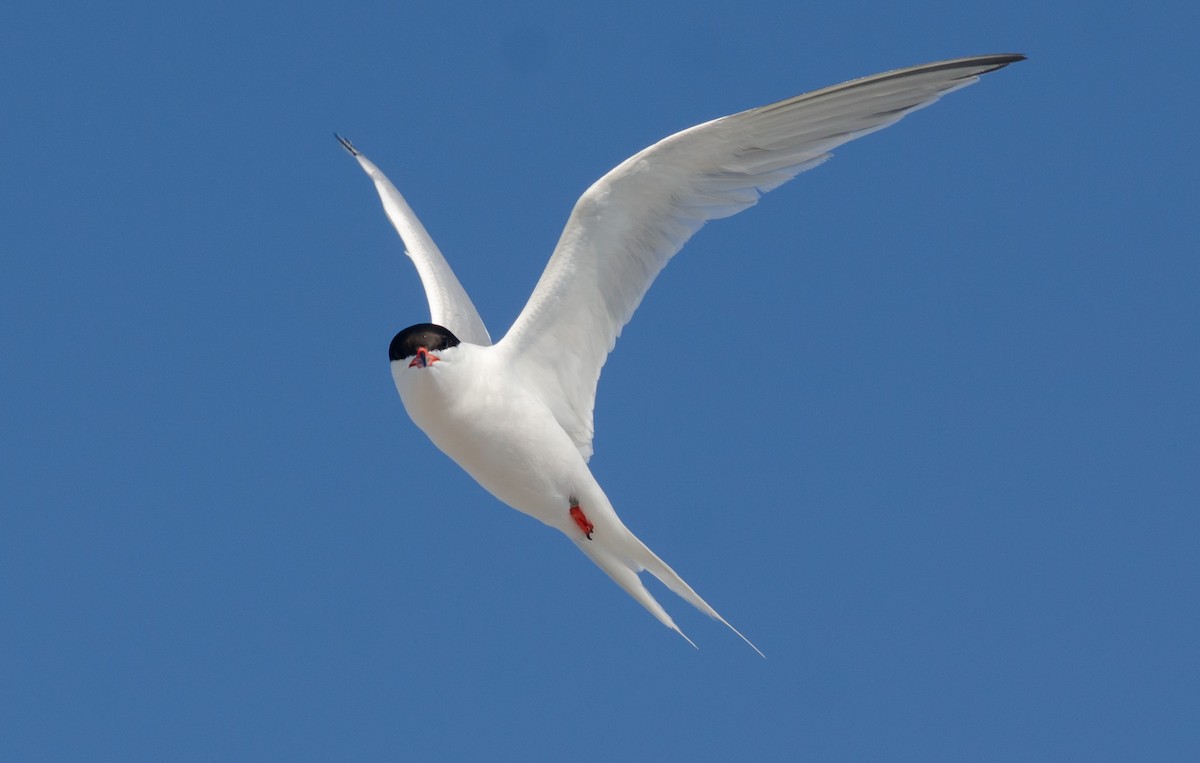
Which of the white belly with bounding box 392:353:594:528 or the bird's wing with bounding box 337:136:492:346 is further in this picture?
the bird's wing with bounding box 337:136:492:346

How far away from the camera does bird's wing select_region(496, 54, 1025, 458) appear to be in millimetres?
9695

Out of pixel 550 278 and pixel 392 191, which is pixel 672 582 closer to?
pixel 550 278

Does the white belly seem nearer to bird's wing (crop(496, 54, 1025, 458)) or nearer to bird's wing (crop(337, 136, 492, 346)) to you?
bird's wing (crop(496, 54, 1025, 458))

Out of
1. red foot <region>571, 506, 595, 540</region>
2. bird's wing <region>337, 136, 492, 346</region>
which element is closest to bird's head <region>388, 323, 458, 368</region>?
bird's wing <region>337, 136, 492, 346</region>

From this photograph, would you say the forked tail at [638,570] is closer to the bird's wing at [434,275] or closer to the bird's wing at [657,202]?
the bird's wing at [657,202]

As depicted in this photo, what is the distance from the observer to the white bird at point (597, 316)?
31.9ft

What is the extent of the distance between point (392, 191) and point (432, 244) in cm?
92

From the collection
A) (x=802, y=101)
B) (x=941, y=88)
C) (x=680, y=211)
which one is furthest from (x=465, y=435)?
(x=941, y=88)

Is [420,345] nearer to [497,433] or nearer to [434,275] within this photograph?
[497,433]

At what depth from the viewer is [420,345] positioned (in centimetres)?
972

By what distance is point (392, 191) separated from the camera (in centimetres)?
1321

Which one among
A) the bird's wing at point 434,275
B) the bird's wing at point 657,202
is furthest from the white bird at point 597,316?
the bird's wing at point 434,275

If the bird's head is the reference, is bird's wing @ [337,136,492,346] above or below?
above

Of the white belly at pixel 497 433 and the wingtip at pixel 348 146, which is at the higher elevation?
the wingtip at pixel 348 146
